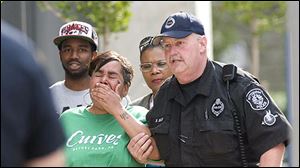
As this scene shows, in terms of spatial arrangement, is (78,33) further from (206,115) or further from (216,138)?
(216,138)

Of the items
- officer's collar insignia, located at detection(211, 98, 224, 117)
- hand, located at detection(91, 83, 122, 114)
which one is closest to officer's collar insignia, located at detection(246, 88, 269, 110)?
officer's collar insignia, located at detection(211, 98, 224, 117)

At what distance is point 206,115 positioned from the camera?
395 centimetres

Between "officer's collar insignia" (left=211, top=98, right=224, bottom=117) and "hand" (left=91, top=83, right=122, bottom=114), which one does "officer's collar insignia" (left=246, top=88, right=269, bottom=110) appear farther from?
"hand" (left=91, top=83, right=122, bottom=114)

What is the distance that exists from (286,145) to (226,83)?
17.9 inches

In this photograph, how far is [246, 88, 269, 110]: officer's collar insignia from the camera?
12.7 ft

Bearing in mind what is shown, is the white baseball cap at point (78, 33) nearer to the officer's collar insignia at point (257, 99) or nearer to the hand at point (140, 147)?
the hand at point (140, 147)

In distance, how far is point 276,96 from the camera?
26.8 m

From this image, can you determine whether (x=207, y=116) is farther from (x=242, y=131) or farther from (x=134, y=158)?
(x=134, y=158)

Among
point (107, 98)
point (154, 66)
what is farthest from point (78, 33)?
point (107, 98)

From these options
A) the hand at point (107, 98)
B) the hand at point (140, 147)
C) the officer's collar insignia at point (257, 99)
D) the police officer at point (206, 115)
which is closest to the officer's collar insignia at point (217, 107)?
the police officer at point (206, 115)

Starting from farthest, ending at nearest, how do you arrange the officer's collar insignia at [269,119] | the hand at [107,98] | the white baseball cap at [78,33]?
the white baseball cap at [78,33] < the hand at [107,98] < the officer's collar insignia at [269,119]

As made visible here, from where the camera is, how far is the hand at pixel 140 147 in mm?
4066

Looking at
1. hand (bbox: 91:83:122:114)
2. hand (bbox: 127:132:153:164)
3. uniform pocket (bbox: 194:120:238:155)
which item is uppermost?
hand (bbox: 91:83:122:114)

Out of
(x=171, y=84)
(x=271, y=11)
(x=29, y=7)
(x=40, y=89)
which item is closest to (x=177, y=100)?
(x=171, y=84)
